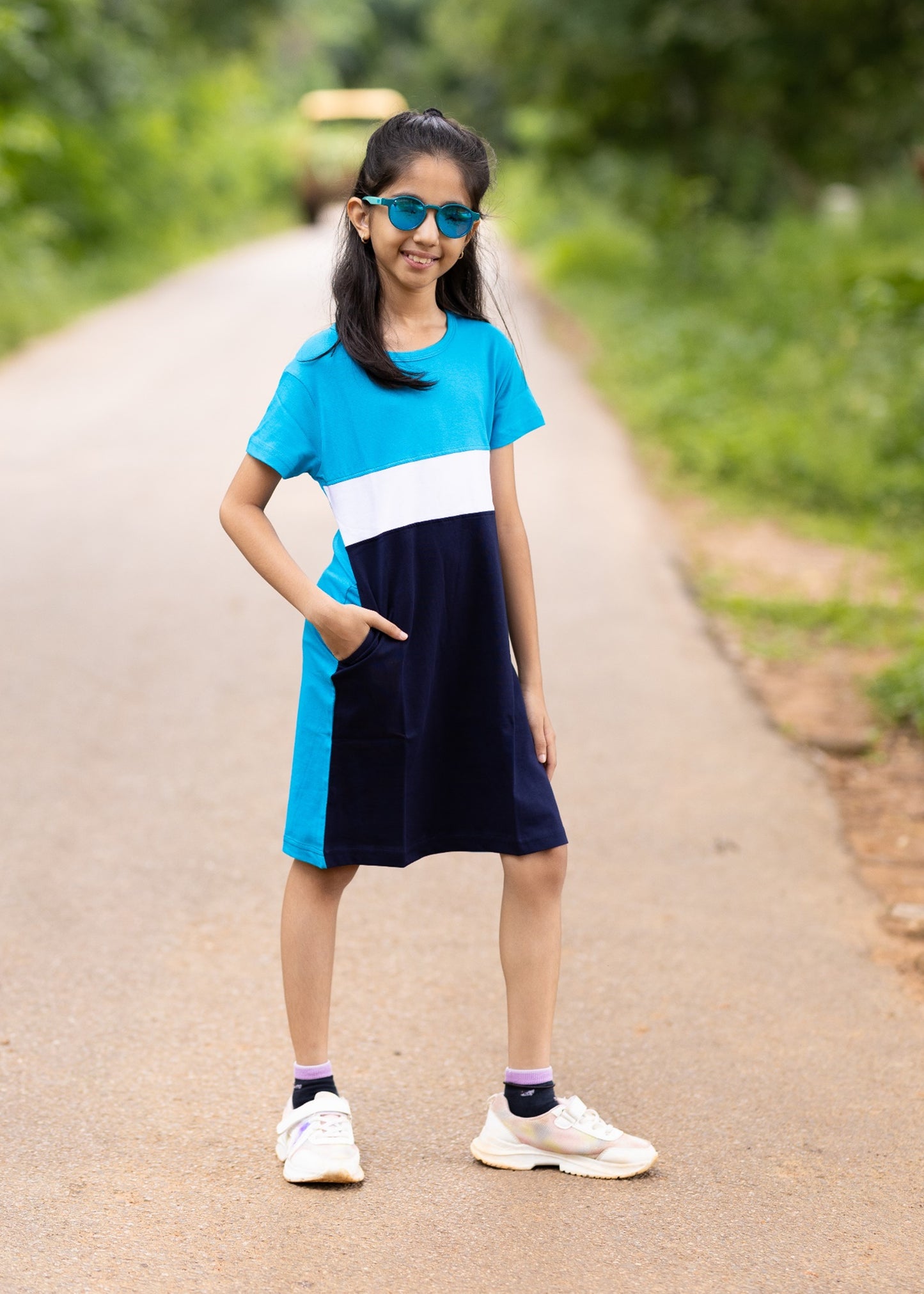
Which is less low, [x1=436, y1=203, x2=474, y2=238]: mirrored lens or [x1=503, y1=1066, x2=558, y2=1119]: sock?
[x1=436, y1=203, x2=474, y2=238]: mirrored lens

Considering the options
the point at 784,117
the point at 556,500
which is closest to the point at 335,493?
the point at 556,500

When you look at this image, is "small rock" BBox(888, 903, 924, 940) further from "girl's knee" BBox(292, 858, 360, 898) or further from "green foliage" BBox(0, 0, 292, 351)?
"green foliage" BBox(0, 0, 292, 351)

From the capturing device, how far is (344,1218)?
2.68 meters

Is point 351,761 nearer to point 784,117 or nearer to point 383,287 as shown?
point 383,287

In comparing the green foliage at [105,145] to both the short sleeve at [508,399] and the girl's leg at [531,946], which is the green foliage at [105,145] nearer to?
the short sleeve at [508,399]

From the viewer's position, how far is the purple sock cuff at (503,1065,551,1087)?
2889 mm

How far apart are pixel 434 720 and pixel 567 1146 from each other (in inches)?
32.7

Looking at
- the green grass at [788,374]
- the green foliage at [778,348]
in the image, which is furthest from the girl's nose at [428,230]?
the green foliage at [778,348]

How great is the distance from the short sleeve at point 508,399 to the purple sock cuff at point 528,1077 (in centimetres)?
116

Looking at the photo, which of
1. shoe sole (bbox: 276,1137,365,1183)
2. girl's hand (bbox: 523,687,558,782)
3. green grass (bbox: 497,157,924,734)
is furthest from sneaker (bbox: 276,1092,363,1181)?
green grass (bbox: 497,157,924,734)

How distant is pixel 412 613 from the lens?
107 inches

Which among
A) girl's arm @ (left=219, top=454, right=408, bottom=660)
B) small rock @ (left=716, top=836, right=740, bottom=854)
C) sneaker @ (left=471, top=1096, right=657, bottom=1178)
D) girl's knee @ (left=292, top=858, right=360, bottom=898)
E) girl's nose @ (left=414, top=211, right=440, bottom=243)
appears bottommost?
sneaker @ (left=471, top=1096, right=657, bottom=1178)

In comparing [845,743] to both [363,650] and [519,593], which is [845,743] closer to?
[519,593]

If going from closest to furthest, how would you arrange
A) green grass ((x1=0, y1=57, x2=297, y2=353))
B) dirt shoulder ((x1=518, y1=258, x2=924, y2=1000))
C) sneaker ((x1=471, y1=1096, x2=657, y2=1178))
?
sneaker ((x1=471, y1=1096, x2=657, y2=1178))
dirt shoulder ((x1=518, y1=258, x2=924, y2=1000))
green grass ((x1=0, y1=57, x2=297, y2=353))
